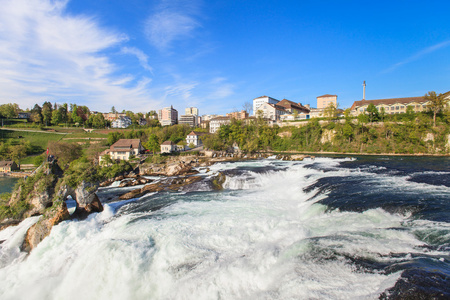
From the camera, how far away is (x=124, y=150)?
46.2m

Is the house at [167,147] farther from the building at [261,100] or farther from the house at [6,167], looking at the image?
the building at [261,100]

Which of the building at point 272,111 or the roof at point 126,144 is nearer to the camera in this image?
the roof at point 126,144

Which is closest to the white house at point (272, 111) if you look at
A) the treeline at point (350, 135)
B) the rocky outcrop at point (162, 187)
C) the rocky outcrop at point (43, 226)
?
the treeline at point (350, 135)

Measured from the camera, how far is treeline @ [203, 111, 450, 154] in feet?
130

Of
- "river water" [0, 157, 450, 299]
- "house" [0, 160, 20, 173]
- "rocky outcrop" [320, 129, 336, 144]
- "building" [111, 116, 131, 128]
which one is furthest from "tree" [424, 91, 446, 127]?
"building" [111, 116, 131, 128]

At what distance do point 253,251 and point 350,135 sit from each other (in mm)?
46993

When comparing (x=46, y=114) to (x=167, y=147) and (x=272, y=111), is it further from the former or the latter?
A: (x=272, y=111)

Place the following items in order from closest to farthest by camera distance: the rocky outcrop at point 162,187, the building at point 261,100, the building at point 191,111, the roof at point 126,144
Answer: the rocky outcrop at point 162,187
the roof at point 126,144
the building at point 261,100
the building at point 191,111

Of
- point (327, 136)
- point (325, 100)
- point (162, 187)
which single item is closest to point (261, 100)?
point (325, 100)

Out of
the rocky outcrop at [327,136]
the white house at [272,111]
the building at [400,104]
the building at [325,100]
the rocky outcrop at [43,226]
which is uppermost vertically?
the building at [325,100]

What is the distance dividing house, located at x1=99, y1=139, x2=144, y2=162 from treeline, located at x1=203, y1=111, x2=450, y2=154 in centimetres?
1646

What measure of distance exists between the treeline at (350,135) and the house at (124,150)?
16461 mm

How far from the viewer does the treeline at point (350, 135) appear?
39.7 metres

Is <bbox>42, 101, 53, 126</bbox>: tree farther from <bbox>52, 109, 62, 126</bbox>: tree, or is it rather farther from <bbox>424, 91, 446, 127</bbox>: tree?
<bbox>424, 91, 446, 127</bbox>: tree
